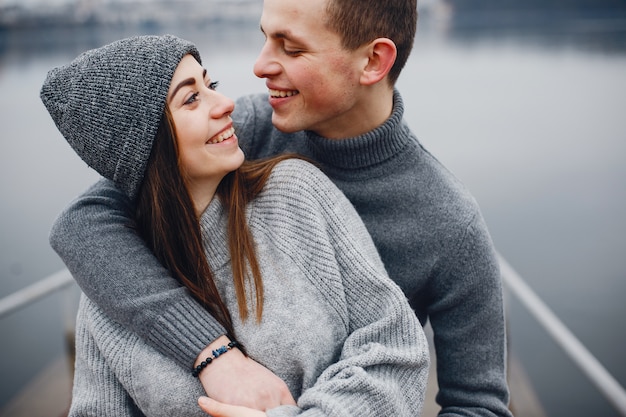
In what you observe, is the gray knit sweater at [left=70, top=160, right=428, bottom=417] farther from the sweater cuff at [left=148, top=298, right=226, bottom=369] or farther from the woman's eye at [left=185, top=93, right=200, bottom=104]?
the woman's eye at [left=185, top=93, right=200, bottom=104]

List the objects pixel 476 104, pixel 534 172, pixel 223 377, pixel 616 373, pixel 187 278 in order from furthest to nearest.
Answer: pixel 476 104, pixel 534 172, pixel 616 373, pixel 187 278, pixel 223 377

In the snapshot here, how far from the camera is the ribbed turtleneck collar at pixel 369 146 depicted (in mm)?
1363

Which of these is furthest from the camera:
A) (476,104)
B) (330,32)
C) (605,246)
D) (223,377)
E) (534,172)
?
(476,104)

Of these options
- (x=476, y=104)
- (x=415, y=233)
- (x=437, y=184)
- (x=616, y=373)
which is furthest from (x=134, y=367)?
(x=476, y=104)

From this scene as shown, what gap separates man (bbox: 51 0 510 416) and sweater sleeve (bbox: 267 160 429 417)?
16 cm

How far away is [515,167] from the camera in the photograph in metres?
28.8

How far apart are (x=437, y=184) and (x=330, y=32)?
44cm

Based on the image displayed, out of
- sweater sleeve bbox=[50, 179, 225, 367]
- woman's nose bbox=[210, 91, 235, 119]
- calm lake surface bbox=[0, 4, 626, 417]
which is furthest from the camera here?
calm lake surface bbox=[0, 4, 626, 417]

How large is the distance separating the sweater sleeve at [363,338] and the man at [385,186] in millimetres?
159

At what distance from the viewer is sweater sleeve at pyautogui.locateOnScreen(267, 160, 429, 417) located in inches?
39.9

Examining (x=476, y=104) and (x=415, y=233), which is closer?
(x=415, y=233)

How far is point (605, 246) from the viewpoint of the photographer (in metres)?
25.5

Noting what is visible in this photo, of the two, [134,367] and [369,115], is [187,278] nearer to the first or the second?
[134,367]

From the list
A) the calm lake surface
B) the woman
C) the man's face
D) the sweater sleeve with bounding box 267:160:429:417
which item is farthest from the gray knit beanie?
the calm lake surface
